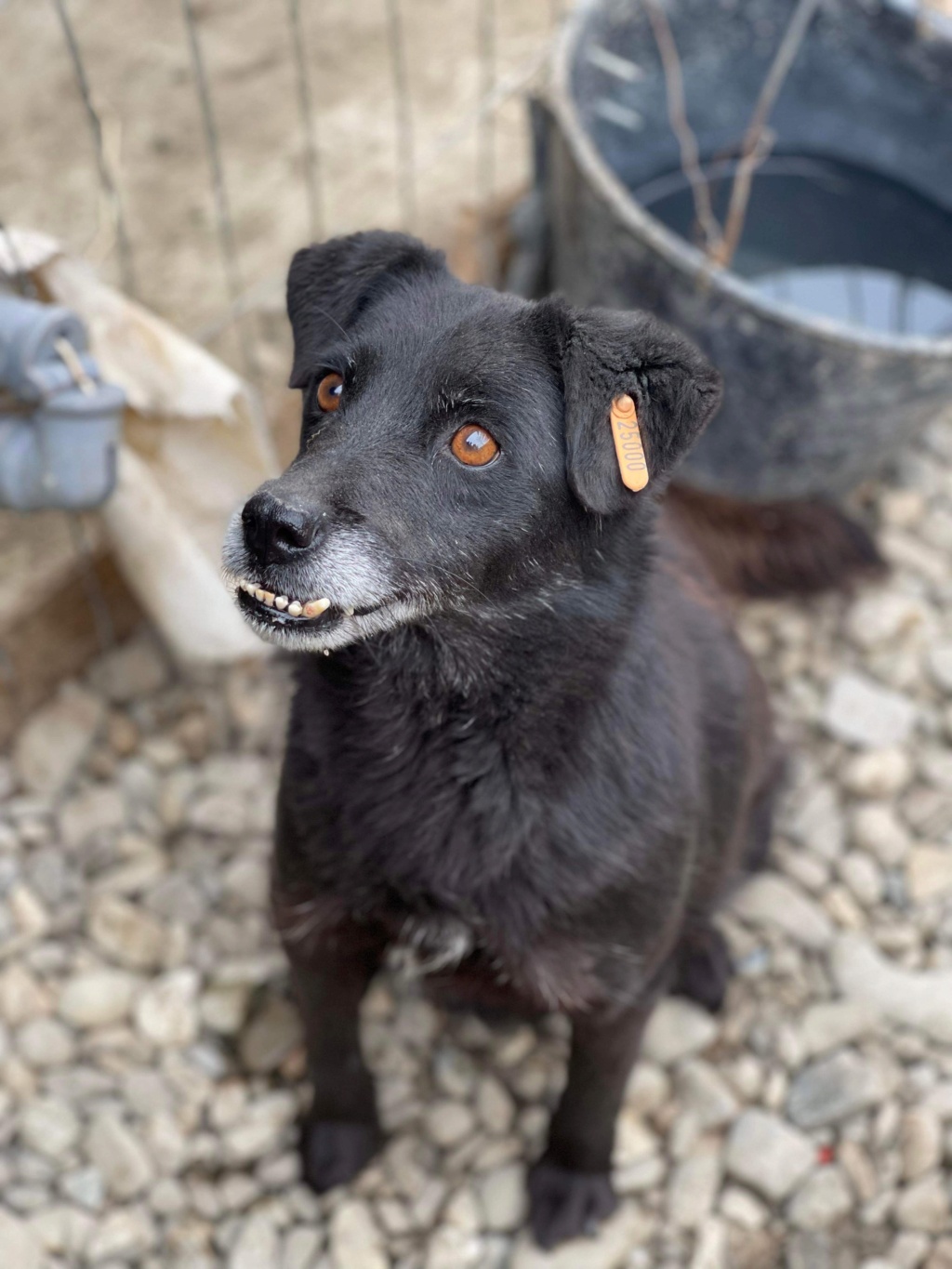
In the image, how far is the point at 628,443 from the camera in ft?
6.17

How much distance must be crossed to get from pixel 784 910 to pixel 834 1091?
1.67ft

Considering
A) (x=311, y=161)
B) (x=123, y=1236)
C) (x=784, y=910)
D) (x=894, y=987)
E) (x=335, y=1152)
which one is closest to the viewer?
(x=123, y=1236)

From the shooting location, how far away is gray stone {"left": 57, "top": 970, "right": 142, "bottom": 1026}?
121 inches

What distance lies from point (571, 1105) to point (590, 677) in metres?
1.11

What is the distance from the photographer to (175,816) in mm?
3473

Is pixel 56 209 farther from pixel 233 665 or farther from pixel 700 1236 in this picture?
pixel 700 1236

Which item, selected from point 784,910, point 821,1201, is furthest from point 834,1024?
point 821,1201

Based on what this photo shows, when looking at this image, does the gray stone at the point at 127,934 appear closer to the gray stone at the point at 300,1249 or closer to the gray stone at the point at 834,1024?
the gray stone at the point at 300,1249

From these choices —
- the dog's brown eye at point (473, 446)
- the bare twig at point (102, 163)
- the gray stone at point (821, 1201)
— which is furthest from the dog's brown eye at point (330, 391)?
the gray stone at point (821, 1201)

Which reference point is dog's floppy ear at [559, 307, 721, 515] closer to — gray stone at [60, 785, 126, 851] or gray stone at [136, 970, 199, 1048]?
gray stone at [136, 970, 199, 1048]

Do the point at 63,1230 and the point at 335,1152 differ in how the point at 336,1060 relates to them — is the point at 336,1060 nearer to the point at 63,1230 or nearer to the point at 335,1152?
the point at 335,1152

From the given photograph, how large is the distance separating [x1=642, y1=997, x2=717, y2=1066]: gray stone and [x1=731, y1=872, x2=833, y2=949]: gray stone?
1.11 feet

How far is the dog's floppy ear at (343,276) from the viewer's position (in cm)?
223

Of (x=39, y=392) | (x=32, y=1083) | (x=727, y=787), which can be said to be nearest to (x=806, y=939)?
(x=727, y=787)
